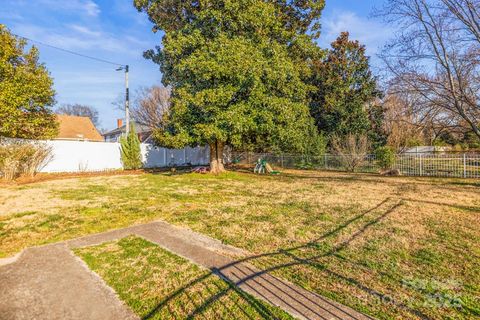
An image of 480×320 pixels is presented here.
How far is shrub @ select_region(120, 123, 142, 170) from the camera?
17109 millimetres

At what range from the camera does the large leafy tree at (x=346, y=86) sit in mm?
18922

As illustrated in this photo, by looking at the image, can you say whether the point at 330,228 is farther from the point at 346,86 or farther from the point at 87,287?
the point at 346,86

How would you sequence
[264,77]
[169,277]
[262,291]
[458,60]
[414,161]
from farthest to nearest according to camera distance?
[414,161], [264,77], [458,60], [169,277], [262,291]

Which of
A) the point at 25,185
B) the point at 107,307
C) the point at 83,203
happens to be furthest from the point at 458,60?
the point at 25,185

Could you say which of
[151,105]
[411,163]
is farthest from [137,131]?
[411,163]

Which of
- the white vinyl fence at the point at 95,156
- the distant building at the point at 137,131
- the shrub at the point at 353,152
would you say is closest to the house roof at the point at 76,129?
the distant building at the point at 137,131

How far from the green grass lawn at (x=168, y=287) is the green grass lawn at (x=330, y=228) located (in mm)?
758

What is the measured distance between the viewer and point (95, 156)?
16.5m

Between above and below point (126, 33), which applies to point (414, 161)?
below

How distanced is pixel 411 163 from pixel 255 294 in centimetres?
1436

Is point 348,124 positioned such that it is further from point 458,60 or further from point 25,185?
point 25,185

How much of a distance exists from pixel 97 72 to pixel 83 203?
17.1 meters

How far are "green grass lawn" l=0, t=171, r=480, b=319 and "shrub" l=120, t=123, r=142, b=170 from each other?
7.21m

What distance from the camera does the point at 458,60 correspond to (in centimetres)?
656
